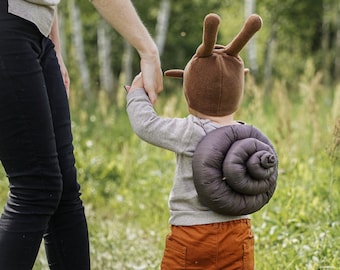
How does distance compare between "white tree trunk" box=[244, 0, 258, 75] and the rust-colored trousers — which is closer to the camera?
the rust-colored trousers

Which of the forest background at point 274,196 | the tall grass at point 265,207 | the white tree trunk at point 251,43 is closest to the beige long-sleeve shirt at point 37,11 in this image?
the forest background at point 274,196

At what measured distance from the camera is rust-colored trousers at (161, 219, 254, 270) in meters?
2.37

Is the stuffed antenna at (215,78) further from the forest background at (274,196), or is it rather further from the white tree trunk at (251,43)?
the white tree trunk at (251,43)

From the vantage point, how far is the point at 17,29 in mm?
2240

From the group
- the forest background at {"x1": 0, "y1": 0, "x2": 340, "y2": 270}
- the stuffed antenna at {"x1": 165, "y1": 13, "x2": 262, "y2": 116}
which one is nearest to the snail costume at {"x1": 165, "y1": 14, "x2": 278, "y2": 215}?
the stuffed antenna at {"x1": 165, "y1": 13, "x2": 262, "y2": 116}

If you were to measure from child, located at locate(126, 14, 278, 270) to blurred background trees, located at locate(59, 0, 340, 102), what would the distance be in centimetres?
1066

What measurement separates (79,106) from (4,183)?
11.3ft

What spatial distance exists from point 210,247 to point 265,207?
5.54 feet

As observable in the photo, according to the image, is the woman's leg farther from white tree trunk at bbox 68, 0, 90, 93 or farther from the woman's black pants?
white tree trunk at bbox 68, 0, 90, 93

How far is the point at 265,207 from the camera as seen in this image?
13.1ft

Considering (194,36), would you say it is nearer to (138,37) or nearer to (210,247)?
(138,37)

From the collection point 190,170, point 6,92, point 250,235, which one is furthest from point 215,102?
point 6,92

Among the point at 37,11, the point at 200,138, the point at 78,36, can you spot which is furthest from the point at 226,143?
the point at 78,36

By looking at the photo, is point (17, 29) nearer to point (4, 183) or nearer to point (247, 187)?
point (247, 187)
